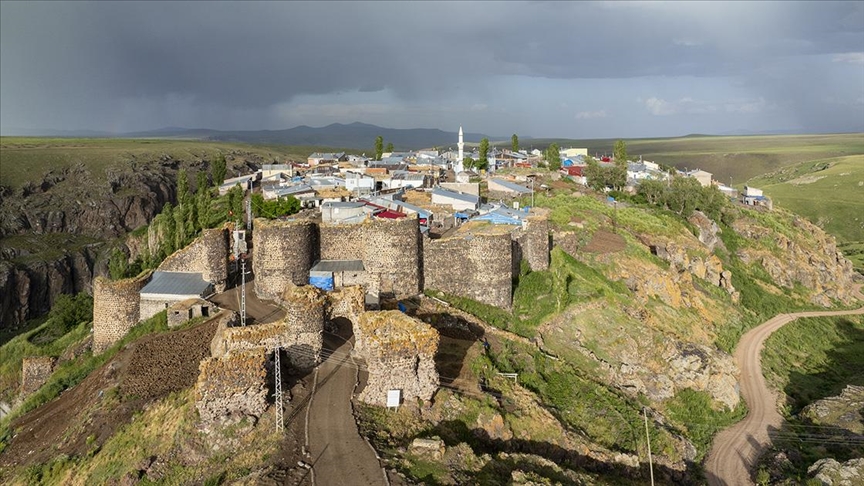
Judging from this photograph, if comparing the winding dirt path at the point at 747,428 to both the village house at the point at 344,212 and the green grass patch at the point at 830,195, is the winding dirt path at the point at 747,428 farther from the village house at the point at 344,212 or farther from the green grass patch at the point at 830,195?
the green grass patch at the point at 830,195

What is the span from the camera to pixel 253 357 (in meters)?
18.2

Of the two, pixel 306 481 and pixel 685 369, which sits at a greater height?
pixel 306 481

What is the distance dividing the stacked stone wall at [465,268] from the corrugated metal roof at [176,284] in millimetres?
11915

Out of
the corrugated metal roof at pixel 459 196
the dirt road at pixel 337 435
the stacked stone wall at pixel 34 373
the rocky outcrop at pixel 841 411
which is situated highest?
the corrugated metal roof at pixel 459 196

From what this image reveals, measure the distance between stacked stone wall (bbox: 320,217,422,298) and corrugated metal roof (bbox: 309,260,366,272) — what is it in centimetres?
34

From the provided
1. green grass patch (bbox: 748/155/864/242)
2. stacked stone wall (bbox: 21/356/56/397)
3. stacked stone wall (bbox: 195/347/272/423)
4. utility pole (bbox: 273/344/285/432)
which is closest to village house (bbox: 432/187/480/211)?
stacked stone wall (bbox: 21/356/56/397)

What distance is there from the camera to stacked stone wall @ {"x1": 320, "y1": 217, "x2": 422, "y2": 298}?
30328 mm

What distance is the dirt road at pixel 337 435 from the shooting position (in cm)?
1476

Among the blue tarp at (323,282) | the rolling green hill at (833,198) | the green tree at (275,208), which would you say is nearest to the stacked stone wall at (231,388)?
the blue tarp at (323,282)

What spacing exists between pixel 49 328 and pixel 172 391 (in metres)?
38.6

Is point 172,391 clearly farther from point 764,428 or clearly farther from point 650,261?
point 650,261

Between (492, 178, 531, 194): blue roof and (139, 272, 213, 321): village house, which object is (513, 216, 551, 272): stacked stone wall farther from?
(492, 178, 531, 194): blue roof

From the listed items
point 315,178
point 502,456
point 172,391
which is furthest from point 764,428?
point 315,178

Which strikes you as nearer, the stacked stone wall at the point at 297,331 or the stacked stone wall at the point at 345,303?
the stacked stone wall at the point at 297,331
